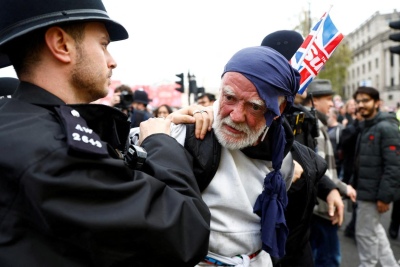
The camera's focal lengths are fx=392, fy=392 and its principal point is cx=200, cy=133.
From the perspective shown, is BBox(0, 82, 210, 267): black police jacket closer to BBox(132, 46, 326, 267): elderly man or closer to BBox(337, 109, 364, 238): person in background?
BBox(132, 46, 326, 267): elderly man

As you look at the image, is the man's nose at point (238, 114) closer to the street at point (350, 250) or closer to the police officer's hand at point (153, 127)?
the police officer's hand at point (153, 127)

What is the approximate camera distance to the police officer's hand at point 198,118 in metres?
1.83

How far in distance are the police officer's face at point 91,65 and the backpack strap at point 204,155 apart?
52 cm

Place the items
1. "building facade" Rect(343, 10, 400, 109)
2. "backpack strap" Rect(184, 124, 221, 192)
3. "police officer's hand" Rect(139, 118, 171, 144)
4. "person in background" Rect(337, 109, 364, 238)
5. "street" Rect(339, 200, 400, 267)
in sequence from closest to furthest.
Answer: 1. "police officer's hand" Rect(139, 118, 171, 144)
2. "backpack strap" Rect(184, 124, 221, 192)
3. "street" Rect(339, 200, 400, 267)
4. "person in background" Rect(337, 109, 364, 238)
5. "building facade" Rect(343, 10, 400, 109)

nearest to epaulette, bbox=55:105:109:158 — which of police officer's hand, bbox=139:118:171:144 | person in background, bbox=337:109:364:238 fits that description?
police officer's hand, bbox=139:118:171:144

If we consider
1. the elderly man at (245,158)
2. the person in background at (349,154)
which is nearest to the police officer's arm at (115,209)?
the elderly man at (245,158)

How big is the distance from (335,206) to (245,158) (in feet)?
4.39

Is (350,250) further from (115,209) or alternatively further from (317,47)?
(115,209)

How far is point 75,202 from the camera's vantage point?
1099mm

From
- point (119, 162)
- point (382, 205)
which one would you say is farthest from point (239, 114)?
point (382, 205)

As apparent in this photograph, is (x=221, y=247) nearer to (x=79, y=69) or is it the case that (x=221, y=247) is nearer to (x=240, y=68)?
(x=240, y=68)

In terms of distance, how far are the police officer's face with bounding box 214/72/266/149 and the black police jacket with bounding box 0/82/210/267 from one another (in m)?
0.60

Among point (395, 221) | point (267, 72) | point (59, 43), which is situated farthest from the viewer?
point (395, 221)

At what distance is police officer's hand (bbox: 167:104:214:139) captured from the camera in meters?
1.83
